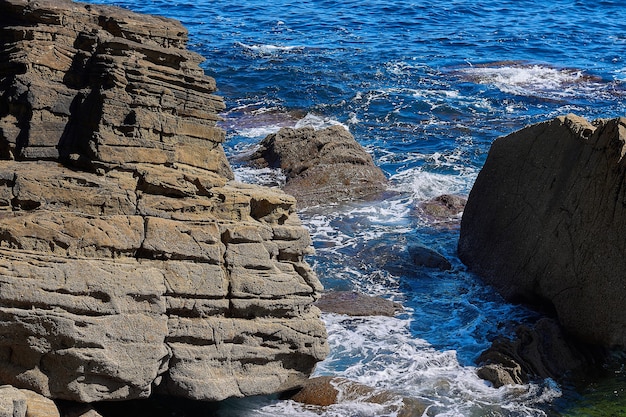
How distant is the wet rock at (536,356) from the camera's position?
1285 cm

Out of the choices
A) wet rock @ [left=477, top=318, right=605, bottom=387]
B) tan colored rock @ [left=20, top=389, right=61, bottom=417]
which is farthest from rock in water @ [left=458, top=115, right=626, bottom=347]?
tan colored rock @ [left=20, top=389, right=61, bottom=417]

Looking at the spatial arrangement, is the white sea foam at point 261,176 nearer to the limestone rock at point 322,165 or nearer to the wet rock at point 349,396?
the limestone rock at point 322,165

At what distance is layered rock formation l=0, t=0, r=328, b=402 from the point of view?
380 inches

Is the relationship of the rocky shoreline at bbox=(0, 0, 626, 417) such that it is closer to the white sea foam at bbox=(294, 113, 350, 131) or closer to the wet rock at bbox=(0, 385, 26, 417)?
the wet rock at bbox=(0, 385, 26, 417)

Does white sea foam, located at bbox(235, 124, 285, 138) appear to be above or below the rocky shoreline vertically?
below

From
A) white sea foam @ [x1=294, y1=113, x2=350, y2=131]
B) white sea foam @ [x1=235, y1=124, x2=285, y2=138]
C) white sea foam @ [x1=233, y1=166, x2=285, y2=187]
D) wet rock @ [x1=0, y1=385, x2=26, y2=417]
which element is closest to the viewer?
wet rock @ [x1=0, y1=385, x2=26, y2=417]

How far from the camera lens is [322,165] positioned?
2058 cm

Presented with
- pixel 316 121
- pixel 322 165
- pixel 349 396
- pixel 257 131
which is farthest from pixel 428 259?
pixel 316 121

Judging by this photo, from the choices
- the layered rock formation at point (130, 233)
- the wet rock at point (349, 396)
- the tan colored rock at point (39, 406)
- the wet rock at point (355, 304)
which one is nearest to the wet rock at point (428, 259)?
the wet rock at point (355, 304)

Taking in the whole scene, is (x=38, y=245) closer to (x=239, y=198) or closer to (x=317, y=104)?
(x=239, y=198)

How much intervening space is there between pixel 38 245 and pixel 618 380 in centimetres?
855

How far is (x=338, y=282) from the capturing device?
1616 cm

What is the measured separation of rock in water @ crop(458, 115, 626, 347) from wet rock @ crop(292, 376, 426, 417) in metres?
3.26

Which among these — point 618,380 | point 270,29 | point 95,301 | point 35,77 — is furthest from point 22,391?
point 270,29
